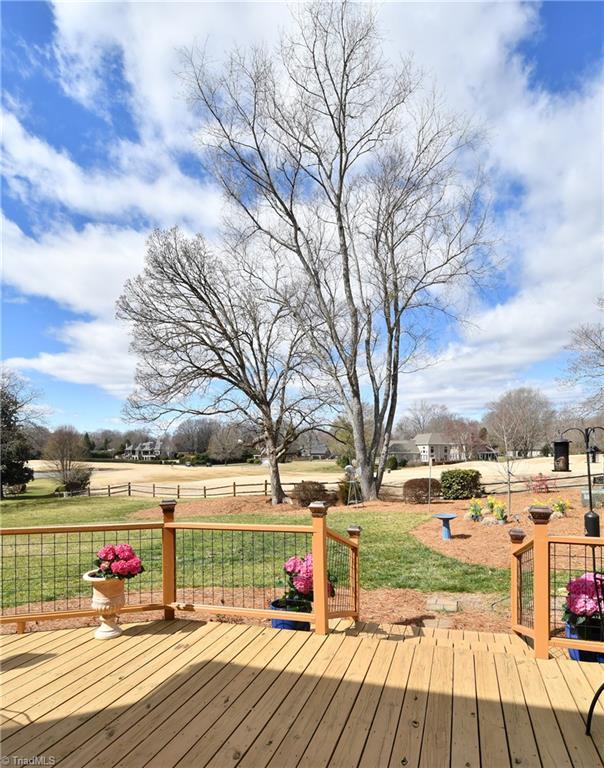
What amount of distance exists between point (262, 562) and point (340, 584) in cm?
132

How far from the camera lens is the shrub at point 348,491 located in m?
18.5

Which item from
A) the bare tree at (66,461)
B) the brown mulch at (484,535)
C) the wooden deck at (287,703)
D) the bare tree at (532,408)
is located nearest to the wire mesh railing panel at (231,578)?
the wooden deck at (287,703)

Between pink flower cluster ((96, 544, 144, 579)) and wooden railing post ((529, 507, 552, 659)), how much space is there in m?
3.44

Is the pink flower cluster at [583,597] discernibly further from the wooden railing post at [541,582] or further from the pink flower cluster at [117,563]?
the pink flower cluster at [117,563]

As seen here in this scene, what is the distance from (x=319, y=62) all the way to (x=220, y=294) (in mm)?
9158

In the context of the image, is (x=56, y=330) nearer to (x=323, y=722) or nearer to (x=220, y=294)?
(x=220, y=294)

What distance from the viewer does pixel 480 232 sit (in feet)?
55.1

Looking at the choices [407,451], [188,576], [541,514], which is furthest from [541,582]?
[407,451]

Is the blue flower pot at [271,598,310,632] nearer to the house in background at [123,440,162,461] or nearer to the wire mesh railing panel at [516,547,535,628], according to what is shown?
the wire mesh railing panel at [516,547,535,628]

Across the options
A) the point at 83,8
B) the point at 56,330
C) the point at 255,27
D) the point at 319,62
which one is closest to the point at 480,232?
the point at 319,62

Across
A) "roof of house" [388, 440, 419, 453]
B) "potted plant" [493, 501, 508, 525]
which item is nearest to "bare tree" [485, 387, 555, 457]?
"roof of house" [388, 440, 419, 453]

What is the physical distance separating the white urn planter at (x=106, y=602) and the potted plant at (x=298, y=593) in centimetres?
144

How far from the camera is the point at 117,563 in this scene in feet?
13.1

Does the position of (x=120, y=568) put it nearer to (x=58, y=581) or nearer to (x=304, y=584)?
(x=304, y=584)
